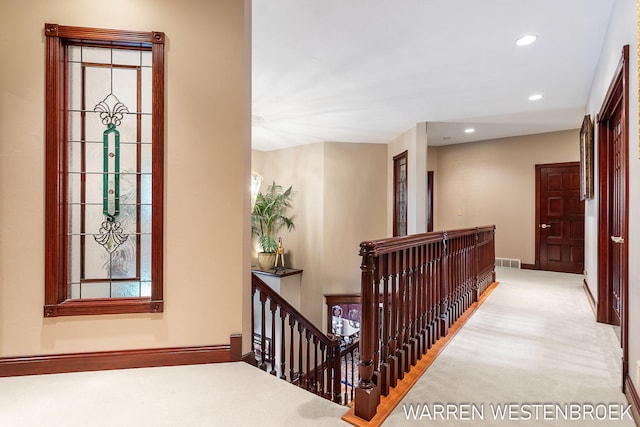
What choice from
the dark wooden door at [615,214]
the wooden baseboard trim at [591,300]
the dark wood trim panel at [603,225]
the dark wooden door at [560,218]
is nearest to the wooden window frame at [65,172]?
the dark wooden door at [615,214]

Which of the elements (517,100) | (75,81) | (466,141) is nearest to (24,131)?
(75,81)

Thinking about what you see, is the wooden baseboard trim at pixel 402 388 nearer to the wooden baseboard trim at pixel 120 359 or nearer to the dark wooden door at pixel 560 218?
the wooden baseboard trim at pixel 120 359

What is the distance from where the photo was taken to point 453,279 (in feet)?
9.40

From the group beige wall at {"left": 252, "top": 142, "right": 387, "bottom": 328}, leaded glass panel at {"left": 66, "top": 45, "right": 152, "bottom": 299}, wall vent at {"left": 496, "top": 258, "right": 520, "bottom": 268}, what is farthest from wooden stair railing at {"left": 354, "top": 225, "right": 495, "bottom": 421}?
wall vent at {"left": 496, "top": 258, "right": 520, "bottom": 268}

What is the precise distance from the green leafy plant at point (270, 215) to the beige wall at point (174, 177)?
443cm

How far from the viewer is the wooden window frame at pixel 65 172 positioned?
1822 mm

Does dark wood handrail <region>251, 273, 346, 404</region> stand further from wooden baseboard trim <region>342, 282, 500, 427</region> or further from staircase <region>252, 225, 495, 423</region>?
wooden baseboard trim <region>342, 282, 500, 427</region>

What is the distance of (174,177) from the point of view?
1947 millimetres

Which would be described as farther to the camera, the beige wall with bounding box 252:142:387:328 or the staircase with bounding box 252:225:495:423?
the beige wall with bounding box 252:142:387:328

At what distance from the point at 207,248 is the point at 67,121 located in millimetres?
1104

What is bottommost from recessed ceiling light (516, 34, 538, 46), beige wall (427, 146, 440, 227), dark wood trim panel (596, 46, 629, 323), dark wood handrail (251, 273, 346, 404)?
dark wood handrail (251, 273, 346, 404)

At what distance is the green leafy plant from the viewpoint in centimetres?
646

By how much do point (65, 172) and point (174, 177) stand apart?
61cm

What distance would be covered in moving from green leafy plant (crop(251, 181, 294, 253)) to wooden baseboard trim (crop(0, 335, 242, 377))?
14.7ft
